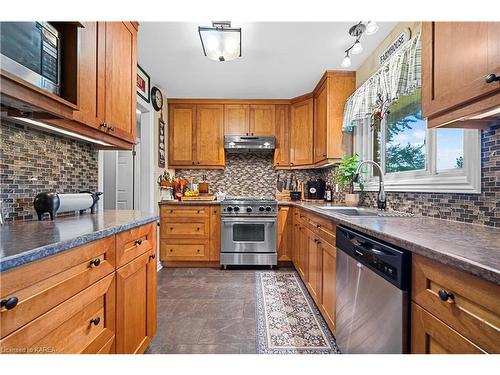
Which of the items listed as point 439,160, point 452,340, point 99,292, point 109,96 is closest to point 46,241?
point 99,292

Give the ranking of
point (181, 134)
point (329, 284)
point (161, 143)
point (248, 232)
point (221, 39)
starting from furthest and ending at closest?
point (181, 134) → point (161, 143) → point (248, 232) → point (221, 39) → point (329, 284)

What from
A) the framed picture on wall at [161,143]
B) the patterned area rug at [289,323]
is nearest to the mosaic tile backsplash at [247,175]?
the framed picture on wall at [161,143]

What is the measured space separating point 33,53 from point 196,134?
2711mm

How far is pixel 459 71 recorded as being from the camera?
0.98 m

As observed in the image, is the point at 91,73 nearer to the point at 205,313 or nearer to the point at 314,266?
the point at 205,313

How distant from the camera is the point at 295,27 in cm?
203

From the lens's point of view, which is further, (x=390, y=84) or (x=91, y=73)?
(x=390, y=84)

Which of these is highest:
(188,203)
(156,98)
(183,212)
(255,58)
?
(255,58)

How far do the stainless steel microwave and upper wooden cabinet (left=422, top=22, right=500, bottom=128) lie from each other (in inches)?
68.7

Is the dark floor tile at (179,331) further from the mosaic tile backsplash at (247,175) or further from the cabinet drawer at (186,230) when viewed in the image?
the mosaic tile backsplash at (247,175)

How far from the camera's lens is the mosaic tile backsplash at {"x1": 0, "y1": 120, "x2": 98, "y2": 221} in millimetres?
1214

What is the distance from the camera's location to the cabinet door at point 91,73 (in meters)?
1.30

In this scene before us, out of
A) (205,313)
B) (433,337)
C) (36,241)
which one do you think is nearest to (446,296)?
(433,337)
